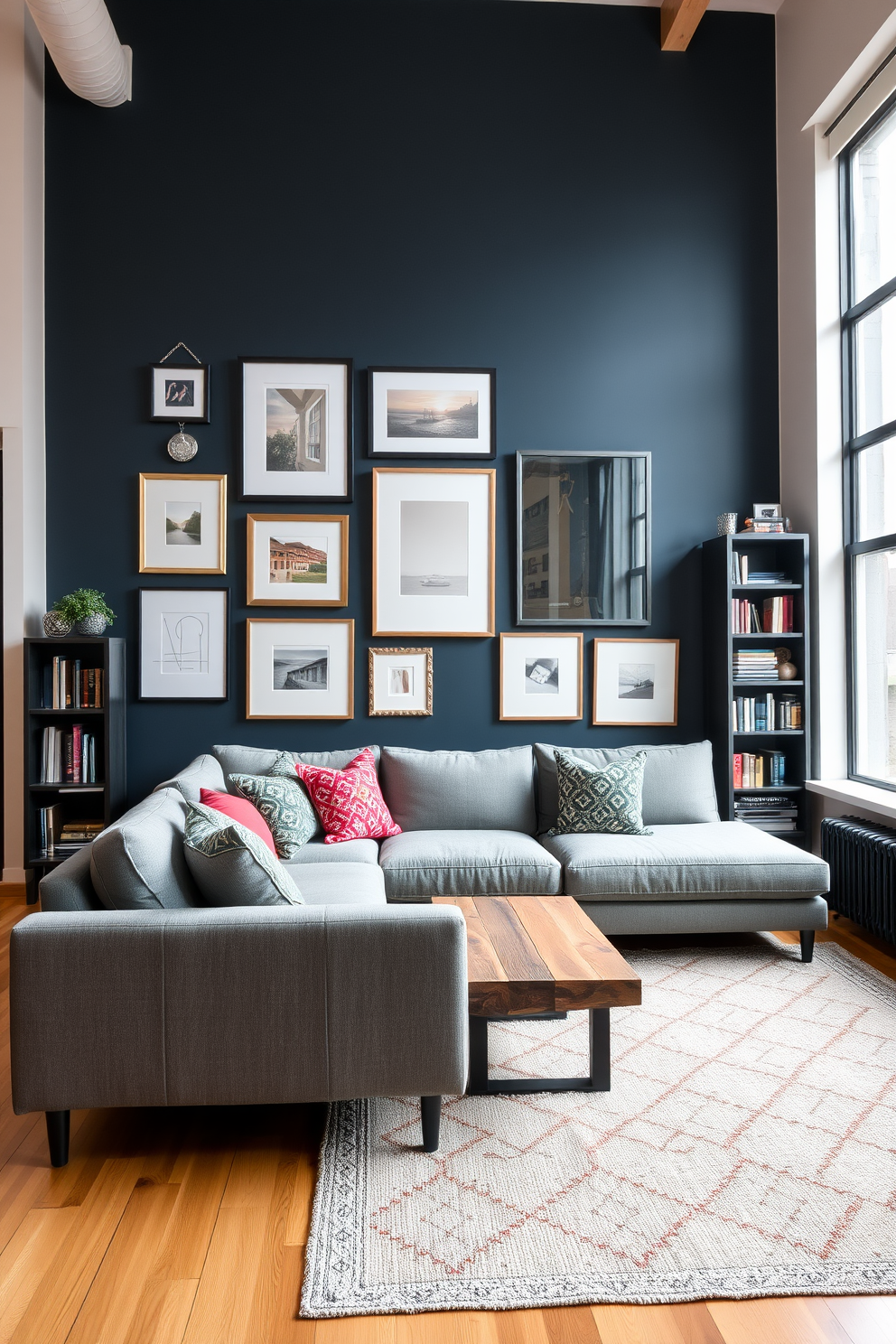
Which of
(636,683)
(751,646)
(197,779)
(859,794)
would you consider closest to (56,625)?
(197,779)

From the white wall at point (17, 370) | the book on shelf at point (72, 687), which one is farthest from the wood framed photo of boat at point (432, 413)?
the book on shelf at point (72, 687)

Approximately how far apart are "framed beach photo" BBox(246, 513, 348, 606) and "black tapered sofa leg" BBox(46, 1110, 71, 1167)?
297 centimetres

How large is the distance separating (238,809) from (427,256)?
10.7 ft

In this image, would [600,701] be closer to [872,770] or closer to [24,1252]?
[872,770]

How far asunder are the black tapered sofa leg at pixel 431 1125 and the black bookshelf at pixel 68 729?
9.12 ft

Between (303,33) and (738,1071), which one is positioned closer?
(738,1071)

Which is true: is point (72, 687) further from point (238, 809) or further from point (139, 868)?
point (139, 868)

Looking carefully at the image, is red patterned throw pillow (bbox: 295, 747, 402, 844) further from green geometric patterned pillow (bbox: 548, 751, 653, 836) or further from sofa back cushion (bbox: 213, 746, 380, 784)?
green geometric patterned pillow (bbox: 548, 751, 653, 836)

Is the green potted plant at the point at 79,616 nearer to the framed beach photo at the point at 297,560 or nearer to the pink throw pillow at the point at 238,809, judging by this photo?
the framed beach photo at the point at 297,560

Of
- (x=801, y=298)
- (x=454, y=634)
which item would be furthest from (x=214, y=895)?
(x=801, y=298)

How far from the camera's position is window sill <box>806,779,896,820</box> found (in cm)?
401

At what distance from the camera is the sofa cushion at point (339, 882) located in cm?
309

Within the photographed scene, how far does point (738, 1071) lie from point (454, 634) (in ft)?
8.79

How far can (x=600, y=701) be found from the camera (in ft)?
16.3
